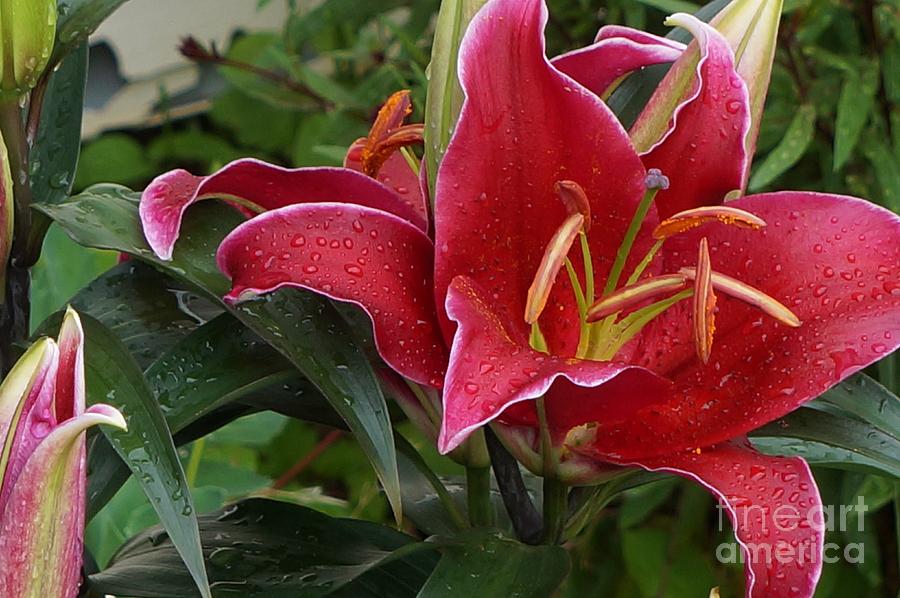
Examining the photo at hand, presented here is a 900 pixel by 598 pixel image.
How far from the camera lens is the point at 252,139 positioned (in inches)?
80.6

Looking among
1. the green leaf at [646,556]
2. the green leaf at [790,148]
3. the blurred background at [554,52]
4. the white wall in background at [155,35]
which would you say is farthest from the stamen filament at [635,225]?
the white wall in background at [155,35]

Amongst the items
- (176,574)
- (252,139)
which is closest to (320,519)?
(176,574)

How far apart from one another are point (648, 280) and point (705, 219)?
0.03 meters

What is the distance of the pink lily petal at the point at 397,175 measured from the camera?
0.55 meters

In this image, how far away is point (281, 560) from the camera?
518 millimetres

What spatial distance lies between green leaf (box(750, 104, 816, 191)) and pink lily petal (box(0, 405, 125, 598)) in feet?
2.43

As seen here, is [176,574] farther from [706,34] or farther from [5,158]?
[706,34]

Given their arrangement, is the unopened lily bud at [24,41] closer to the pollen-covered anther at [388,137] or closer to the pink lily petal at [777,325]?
the pollen-covered anther at [388,137]

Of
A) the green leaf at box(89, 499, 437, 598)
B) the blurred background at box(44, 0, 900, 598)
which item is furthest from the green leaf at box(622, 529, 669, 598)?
the green leaf at box(89, 499, 437, 598)

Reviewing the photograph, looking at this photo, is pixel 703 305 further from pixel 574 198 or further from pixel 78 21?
pixel 78 21

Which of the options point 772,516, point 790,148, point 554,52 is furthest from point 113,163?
point 772,516

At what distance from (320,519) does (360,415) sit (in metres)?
0.12

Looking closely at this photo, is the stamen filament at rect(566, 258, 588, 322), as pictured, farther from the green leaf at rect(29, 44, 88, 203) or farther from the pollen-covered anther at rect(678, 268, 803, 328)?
the green leaf at rect(29, 44, 88, 203)

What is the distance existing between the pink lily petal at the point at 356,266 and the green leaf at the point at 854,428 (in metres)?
0.15
